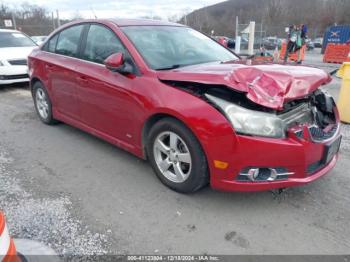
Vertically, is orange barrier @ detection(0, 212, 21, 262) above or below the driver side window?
below

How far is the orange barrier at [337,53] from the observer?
628 inches

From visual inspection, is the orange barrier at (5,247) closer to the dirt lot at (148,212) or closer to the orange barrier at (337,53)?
the dirt lot at (148,212)

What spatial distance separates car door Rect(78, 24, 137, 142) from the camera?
3.34 metres

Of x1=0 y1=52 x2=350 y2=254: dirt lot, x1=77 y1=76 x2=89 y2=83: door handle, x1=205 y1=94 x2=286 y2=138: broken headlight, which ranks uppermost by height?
x1=77 y1=76 x2=89 y2=83: door handle

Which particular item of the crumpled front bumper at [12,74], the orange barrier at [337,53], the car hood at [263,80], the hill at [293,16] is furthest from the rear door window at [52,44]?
the hill at [293,16]

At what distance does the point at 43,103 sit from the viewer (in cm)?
508

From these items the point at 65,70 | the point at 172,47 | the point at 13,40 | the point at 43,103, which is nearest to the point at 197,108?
the point at 172,47

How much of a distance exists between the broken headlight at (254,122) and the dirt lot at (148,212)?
76 cm

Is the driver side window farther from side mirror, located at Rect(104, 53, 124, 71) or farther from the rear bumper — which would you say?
the rear bumper

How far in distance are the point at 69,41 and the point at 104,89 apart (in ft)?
4.37

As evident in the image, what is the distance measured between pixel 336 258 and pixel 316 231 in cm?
29

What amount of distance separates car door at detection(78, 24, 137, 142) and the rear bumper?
1.21 metres

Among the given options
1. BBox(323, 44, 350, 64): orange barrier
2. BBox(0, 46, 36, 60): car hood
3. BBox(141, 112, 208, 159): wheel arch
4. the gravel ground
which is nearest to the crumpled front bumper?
BBox(0, 46, 36, 60): car hood

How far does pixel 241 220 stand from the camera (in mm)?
2703
